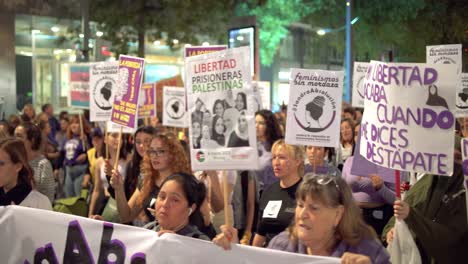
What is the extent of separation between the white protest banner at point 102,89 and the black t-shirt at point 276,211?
2.75m

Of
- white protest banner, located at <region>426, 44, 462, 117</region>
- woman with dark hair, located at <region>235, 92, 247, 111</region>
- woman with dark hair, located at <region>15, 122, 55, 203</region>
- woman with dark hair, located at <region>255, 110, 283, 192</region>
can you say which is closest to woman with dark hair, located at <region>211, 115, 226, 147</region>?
woman with dark hair, located at <region>235, 92, 247, 111</region>

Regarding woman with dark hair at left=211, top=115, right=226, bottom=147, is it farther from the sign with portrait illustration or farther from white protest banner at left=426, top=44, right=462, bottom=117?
the sign with portrait illustration

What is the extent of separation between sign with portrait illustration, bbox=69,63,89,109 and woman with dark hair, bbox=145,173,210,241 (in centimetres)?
Answer: 656

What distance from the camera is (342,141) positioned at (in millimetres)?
9102

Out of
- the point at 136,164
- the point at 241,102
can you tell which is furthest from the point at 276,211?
the point at 136,164

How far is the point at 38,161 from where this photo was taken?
265 inches

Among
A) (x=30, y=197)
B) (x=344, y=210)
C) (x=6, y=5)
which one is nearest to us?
(x=344, y=210)

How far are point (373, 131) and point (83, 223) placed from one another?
200 centimetres

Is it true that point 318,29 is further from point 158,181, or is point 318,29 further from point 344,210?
point 344,210

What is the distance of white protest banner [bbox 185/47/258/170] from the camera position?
160 inches

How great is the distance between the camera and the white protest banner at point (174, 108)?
11.2m

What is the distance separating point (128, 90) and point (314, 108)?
1840 mm

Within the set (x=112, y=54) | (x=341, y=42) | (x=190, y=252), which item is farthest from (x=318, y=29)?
(x=190, y=252)

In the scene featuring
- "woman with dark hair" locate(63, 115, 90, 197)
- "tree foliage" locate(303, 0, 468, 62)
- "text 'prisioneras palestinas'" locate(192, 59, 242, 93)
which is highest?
"tree foliage" locate(303, 0, 468, 62)
